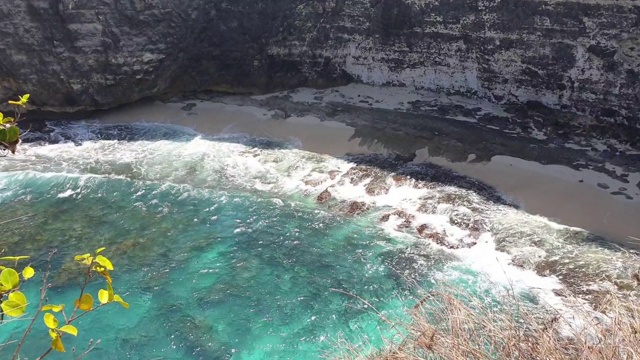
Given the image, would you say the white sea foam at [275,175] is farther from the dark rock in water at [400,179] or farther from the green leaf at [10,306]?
the green leaf at [10,306]

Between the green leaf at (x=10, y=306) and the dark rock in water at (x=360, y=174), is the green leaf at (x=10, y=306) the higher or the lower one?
the higher one

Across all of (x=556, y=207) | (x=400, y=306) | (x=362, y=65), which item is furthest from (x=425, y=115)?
(x=400, y=306)

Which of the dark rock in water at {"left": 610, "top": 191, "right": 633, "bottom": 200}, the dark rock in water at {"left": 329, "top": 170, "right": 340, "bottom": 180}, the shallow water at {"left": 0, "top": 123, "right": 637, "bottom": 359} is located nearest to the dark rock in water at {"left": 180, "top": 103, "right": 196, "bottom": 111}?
the shallow water at {"left": 0, "top": 123, "right": 637, "bottom": 359}

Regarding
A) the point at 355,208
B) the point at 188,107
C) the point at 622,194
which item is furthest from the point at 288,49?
the point at 622,194

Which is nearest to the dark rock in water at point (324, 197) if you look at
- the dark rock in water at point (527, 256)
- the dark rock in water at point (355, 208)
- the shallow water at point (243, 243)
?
the shallow water at point (243, 243)

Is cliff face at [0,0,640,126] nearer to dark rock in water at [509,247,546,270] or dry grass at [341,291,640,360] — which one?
dark rock in water at [509,247,546,270]

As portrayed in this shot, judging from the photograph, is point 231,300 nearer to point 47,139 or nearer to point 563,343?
point 563,343
